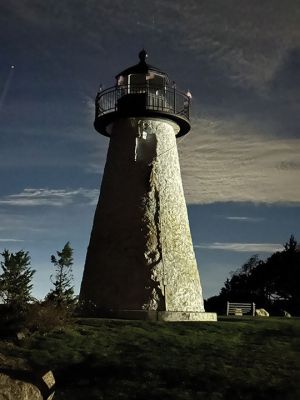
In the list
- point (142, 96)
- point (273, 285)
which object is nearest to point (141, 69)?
point (142, 96)

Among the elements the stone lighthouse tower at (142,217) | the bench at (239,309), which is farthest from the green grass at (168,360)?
the bench at (239,309)

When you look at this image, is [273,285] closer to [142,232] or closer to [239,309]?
[239,309]

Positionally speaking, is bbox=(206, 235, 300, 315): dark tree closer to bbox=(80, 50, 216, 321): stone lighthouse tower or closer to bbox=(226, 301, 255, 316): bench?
bbox=(226, 301, 255, 316): bench

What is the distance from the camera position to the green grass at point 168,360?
14766 mm

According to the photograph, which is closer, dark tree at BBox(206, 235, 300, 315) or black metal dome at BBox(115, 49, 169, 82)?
black metal dome at BBox(115, 49, 169, 82)

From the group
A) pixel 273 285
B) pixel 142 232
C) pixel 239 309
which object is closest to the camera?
pixel 142 232

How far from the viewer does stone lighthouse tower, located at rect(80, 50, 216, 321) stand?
24906mm

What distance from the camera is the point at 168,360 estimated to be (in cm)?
1692

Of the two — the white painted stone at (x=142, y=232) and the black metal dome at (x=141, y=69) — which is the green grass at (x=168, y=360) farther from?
the black metal dome at (x=141, y=69)

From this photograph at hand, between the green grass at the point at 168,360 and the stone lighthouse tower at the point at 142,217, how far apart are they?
3.15m

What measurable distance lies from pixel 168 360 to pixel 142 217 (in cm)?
984

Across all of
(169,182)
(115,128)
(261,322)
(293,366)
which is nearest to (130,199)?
(169,182)

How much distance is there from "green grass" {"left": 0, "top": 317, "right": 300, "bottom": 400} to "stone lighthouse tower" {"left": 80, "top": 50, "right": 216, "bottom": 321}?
3.15 metres

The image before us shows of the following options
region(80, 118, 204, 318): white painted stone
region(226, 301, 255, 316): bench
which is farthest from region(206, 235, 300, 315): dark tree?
region(80, 118, 204, 318): white painted stone
